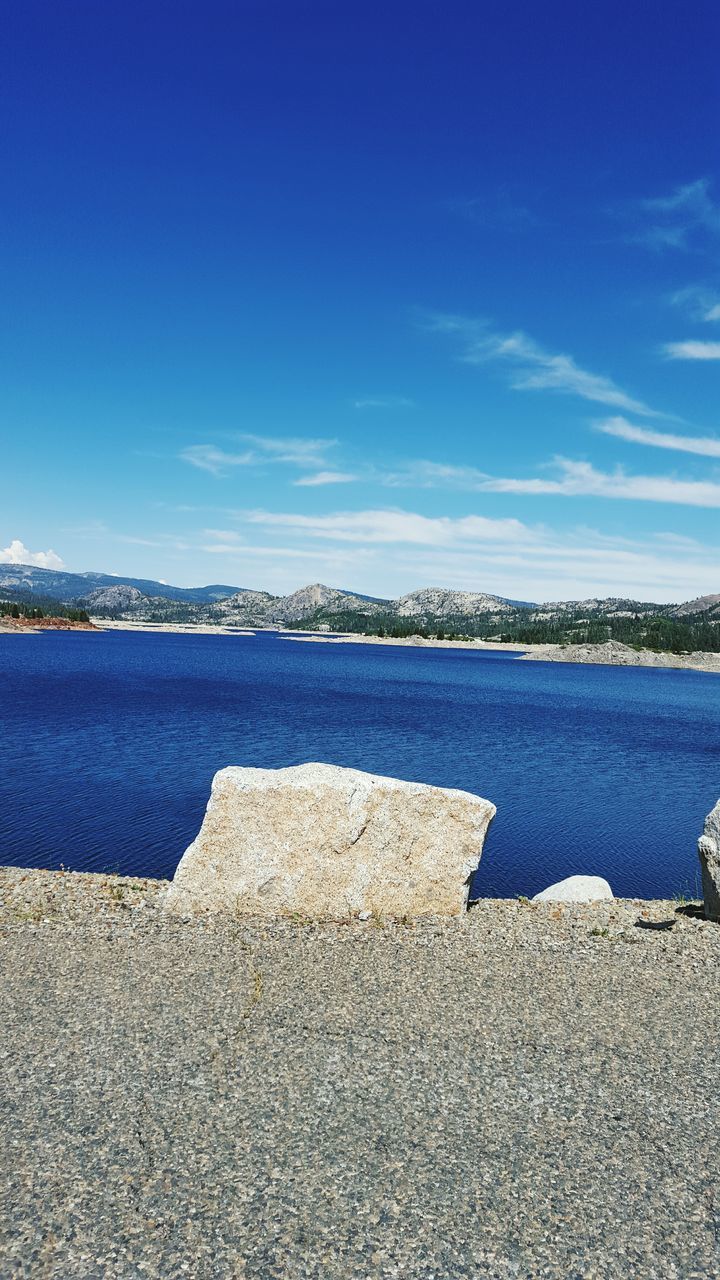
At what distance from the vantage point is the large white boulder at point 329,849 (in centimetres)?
1744

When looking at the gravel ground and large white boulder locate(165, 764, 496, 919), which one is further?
large white boulder locate(165, 764, 496, 919)

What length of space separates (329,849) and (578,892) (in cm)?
831

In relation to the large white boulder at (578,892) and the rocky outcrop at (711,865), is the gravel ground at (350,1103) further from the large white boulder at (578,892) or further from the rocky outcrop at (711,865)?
the large white boulder at (578,892)

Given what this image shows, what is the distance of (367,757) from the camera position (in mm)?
47219

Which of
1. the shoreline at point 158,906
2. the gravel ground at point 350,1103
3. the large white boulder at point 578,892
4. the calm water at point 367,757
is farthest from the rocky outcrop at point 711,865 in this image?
the calm water at point 367,757

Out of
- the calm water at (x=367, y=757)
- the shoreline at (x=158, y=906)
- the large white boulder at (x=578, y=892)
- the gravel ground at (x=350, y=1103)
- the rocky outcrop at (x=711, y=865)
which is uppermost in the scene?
the rocky outcrop at (x=711, y=865)

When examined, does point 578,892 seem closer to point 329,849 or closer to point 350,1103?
point 329,849

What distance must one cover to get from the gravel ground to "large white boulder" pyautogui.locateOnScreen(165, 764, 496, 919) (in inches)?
39.1

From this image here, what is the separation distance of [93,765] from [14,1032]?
99.2 ft

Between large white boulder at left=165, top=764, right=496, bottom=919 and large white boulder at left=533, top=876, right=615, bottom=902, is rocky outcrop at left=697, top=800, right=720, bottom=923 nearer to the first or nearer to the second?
large white boulder at left=533, top=876, right=615, bottom=902

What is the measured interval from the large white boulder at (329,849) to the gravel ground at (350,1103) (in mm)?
994

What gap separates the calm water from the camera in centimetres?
2823

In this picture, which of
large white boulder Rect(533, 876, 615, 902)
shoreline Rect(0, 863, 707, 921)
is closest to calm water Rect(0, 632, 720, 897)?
large white boulder Rect(533, 876, 615, 902)

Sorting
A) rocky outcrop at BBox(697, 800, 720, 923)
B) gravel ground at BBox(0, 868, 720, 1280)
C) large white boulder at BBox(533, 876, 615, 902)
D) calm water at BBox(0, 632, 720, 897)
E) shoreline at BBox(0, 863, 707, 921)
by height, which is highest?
rocky outcrop at BBox(697, 800, 720, 923)
